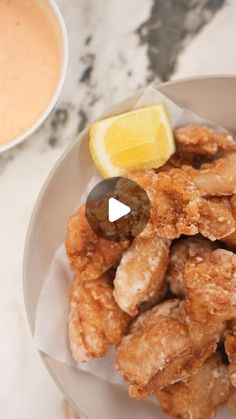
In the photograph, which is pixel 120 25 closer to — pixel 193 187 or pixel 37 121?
pixel 37 121

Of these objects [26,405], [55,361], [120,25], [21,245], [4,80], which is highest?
[4,80]

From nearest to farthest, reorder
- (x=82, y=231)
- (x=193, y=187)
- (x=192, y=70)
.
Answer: (x=193, y=187) < (x=82, y=231) < (x=192, y=70)

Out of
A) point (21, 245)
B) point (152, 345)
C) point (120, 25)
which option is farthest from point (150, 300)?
point (120, 25)

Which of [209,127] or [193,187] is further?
[209,127]

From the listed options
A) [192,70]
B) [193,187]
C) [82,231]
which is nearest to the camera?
[193,187]
